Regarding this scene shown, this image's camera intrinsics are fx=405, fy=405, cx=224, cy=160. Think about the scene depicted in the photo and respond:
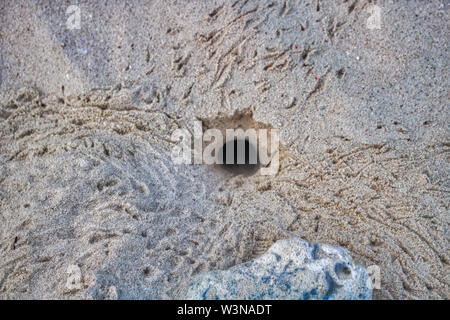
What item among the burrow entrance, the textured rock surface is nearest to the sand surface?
the burrow entrance

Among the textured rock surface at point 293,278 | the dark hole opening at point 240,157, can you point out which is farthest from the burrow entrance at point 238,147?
the textured rock surface at point 293,278

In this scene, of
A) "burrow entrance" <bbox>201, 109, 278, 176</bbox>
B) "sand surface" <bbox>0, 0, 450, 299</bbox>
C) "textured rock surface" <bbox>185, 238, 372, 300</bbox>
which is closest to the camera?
"textured rock surface" <bbox>185, 238, 372, 300</bbox>

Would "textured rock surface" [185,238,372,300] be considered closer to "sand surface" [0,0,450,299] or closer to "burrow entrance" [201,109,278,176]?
"sand surface" [0,0,450,299]

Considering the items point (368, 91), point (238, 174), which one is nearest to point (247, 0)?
point (368, 91)

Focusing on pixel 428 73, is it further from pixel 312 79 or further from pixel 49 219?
pixel 49 219

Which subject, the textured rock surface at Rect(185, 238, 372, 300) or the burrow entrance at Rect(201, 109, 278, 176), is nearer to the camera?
the textured rock surface at Rect(185, 238, 372, 300)

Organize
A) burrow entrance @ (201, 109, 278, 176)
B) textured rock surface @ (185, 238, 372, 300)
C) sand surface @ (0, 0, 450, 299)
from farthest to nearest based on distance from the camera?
burrow entrance @ (201, 109, 278, 176)
sand surface @ (0, 0, 450, 299)
textured rock surface @ (185, 238, 372, 300)

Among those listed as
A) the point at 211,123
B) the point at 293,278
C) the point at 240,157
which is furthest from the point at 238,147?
the point at 293,278
